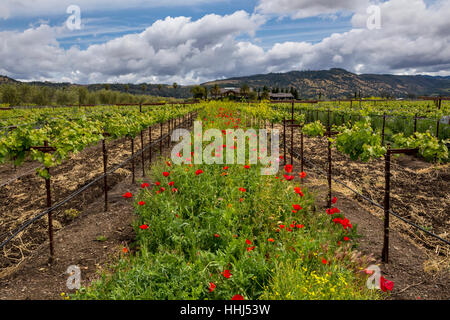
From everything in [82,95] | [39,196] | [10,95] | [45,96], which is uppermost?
[82,95]

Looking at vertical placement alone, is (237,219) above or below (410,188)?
above

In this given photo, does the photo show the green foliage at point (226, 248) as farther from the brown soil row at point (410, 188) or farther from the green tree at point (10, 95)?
the green tree at point (10, 95)

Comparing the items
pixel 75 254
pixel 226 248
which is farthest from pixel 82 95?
pixel 226 248

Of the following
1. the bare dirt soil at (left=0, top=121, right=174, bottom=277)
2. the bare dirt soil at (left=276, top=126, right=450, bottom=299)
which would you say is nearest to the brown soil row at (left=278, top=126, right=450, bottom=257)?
the bare dirt soil at (left=276, top=126, right=450, bottom=299)

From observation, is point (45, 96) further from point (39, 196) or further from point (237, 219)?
point (237, 219)

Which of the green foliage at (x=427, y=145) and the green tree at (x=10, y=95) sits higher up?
the green tree at (x=10, y=95)

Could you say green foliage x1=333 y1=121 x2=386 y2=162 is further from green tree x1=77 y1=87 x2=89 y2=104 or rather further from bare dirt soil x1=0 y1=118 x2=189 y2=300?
green tree x1=77 y1=87 x2=89 y2=104

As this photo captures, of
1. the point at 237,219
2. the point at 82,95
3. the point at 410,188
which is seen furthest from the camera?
the point at 82,95

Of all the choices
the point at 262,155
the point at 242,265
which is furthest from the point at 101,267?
the point at 262,155

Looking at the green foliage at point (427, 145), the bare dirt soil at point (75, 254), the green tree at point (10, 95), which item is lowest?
the bare dirt soil at point (75, 254)

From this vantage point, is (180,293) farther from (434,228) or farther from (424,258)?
(434,228)

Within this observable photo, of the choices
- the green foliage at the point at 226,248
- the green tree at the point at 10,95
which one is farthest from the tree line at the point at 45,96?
the green foliage at the point at 226,248
